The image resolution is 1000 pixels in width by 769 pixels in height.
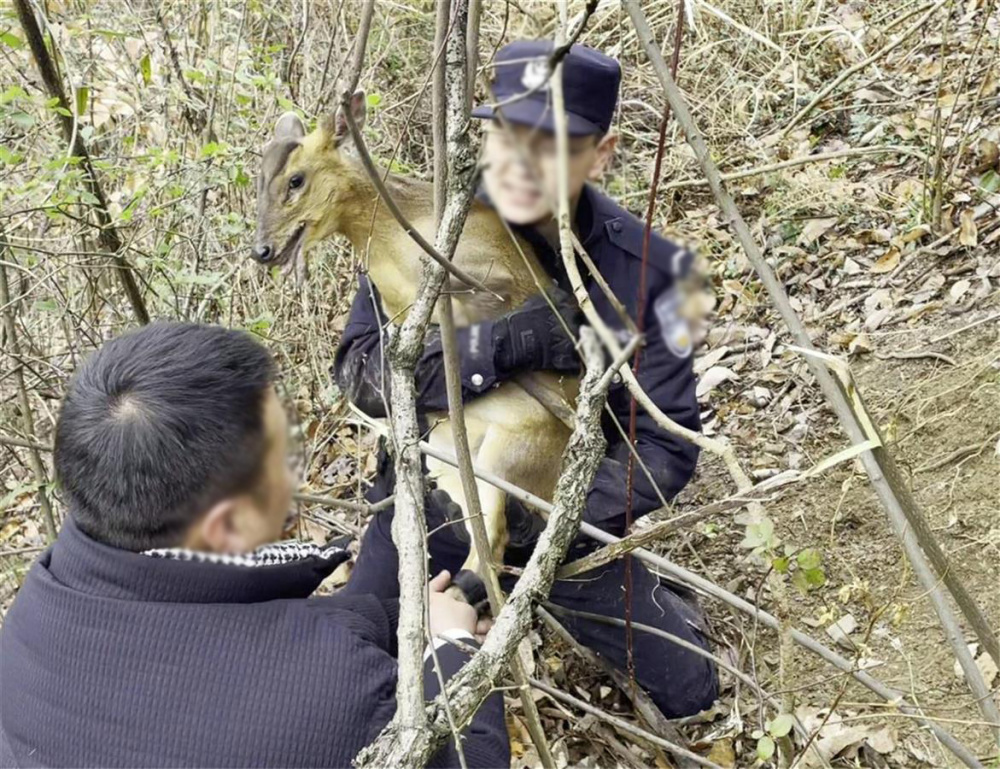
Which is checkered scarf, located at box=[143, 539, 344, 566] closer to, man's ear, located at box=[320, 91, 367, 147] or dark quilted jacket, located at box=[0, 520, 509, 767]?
dark quilted jacket, located at box=[0, 520, 509, 767]

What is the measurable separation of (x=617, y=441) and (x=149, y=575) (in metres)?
0.86

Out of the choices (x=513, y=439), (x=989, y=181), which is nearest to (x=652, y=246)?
(x=513, y=439)

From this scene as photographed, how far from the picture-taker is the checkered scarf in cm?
141

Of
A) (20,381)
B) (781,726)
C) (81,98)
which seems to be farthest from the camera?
(20,381)

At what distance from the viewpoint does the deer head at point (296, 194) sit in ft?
6.31

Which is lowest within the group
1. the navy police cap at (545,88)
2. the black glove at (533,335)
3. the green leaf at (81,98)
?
the green leaf at (81,98)

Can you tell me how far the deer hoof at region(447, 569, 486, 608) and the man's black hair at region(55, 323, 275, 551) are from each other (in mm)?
Result: 817

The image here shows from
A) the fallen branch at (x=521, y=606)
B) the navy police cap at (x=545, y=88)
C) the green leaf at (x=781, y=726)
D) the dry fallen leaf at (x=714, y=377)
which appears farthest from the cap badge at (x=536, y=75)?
the green leaf at (x=781, y=726)

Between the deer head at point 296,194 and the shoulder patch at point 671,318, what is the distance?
4.38 feet

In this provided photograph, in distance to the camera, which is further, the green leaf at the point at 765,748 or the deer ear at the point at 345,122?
the green leaf at the point at 765,748

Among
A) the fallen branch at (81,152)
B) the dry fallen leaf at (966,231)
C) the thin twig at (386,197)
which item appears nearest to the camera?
the thin twig at (386,197)

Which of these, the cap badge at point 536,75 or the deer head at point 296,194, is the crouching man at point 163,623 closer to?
the deer head at point 296,194

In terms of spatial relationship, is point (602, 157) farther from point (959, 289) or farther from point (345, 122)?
point (959, 289)

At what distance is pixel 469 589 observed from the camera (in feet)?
6.97
